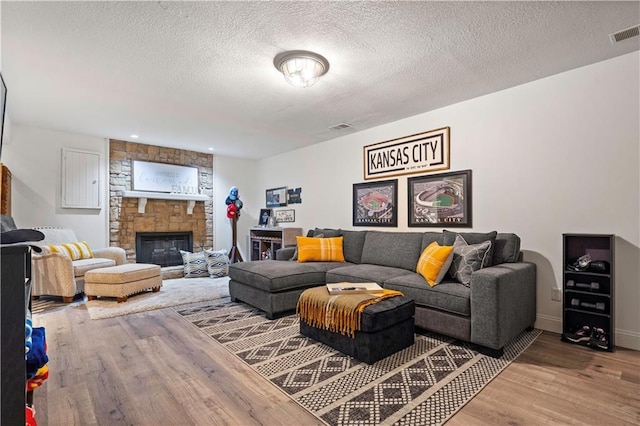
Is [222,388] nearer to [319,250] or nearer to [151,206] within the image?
[319,250]

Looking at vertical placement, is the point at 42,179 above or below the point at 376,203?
above

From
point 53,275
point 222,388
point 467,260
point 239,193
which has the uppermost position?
point 239,193

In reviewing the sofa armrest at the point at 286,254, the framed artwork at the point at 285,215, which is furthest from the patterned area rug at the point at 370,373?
the framed artwork at the point at 285,215

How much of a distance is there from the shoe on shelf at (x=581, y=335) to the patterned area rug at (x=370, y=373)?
26 cm

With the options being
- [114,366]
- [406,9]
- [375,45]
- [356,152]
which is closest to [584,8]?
[406,9]

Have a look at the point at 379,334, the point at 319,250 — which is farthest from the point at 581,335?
the point at 319,250

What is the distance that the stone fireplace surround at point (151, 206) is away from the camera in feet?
17.3

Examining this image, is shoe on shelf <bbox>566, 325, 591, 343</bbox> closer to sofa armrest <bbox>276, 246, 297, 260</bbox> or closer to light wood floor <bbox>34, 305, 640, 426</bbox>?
light wood floor <bbox>34, 305, 640, 426</bbox>

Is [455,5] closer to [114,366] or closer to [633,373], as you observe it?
[633,373]

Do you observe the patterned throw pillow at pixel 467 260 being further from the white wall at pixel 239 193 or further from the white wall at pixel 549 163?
the white wall at pixel 239 193

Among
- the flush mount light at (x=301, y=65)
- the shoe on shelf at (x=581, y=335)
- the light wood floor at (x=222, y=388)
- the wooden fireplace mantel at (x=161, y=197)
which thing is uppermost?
the flush mount light at (x=301, y=65)

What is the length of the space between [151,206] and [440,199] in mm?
4905

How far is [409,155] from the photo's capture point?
13.4 feet

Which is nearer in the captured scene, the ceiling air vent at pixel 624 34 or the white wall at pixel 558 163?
the ceiling air vent at pixel 624 34
